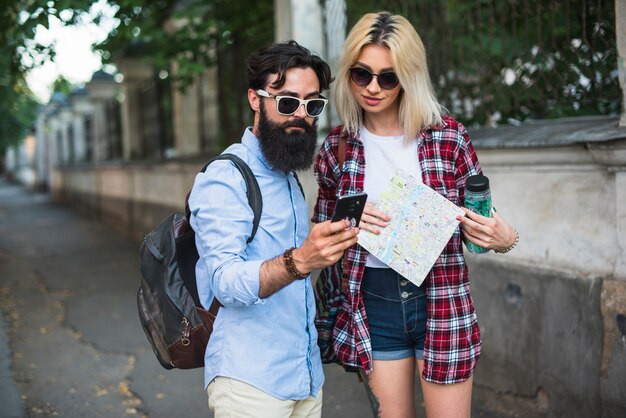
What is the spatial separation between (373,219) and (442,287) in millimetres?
376

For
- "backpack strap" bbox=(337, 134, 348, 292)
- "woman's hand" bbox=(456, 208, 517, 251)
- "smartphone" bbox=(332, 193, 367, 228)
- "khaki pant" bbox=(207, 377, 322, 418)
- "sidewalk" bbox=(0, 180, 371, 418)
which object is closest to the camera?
"smartphone" bbox=(332, 193, 367, 228)

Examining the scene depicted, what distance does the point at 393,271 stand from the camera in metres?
2.35

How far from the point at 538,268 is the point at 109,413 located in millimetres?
2622

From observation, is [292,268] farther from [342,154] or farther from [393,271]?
[342,154]

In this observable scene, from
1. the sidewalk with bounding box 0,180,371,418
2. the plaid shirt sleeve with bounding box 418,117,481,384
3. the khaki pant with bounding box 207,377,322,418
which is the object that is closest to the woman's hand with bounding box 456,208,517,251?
the plaid shirt sleeve with bounding box 418,117,481,384

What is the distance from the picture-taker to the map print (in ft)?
7.25

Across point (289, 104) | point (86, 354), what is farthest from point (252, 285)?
point (86, 354)

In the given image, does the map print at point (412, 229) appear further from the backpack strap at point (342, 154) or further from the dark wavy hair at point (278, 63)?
the dark wavy hair at point (278, 63)

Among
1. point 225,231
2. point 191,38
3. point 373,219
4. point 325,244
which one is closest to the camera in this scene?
point 325,244

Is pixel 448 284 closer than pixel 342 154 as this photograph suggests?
Yes

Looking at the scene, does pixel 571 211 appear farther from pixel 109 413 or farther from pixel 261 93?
pixel 109 413

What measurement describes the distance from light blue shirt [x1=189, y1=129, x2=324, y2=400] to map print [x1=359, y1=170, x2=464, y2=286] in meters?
0.26

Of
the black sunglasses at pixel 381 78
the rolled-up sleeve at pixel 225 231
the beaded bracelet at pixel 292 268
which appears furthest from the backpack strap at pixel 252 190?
the black sunglasses at pixel 381 78

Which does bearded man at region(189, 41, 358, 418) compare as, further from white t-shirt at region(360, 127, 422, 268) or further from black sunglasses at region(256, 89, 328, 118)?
white t-shirt at region(360, 127, 422, 268)
